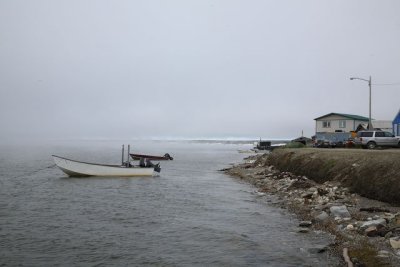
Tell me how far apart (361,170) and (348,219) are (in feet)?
21.4

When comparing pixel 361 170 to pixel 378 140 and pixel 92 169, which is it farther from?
pixel 92 169

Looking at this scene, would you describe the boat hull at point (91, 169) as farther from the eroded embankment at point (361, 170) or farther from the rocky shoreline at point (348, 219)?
the rocky shoreline at point (348, 219)

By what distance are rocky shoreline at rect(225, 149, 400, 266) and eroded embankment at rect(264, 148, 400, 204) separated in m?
0.45

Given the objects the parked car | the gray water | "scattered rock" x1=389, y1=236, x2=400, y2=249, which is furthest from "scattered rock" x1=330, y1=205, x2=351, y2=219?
the parked car

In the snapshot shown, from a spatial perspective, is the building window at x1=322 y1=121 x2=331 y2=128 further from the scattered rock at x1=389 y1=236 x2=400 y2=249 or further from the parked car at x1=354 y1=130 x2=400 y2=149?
the scattered rock at x1=389 y1=236 x2=400 y2=249

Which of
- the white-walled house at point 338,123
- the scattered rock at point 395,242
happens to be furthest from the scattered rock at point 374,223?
the white-walled house at point 338,123

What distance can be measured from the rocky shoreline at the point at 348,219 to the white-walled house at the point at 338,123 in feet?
147

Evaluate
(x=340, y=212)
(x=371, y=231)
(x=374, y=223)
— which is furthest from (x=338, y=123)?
(x=371, y=231)

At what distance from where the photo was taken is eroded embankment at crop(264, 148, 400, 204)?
1875 cm

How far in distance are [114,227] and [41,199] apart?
37.2 feet

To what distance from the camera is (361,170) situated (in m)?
22.3

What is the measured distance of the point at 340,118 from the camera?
70125 mm

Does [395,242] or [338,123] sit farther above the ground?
[338,123]

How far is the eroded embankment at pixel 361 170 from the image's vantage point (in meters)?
18.8
